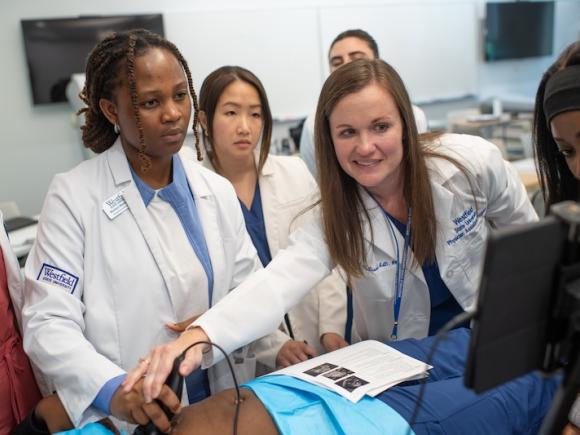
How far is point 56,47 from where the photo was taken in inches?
170

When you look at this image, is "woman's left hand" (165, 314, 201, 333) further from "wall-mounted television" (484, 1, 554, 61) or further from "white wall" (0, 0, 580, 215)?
"wall-mounted television" (484, 1, 554, 61)

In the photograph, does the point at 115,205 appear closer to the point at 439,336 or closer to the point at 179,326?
the point at 179,326

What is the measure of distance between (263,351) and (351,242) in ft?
1.35

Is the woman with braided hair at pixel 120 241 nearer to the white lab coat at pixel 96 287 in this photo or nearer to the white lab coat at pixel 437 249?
the white lab coat at pixel 96 287

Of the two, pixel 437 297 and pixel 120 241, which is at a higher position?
pixel 120 241

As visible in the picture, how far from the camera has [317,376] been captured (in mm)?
1236

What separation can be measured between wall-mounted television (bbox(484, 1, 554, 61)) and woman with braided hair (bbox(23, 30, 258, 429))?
579cm

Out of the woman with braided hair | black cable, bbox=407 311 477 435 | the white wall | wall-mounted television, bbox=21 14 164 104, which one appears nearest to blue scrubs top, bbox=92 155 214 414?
the woman with braided hair

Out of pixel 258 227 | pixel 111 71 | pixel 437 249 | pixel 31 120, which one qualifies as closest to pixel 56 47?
pixel 31 120

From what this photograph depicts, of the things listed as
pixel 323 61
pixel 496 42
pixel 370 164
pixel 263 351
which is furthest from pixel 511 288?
pixel 496 42

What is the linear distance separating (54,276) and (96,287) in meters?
0.09

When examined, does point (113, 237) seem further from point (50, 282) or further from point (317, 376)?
point (317, 376)

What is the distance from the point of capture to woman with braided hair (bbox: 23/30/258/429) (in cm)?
121

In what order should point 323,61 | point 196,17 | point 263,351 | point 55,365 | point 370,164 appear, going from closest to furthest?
point 55,365 < point 370,164 < point 263,351 < point 196,17 < point 323,61
